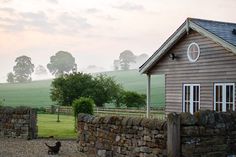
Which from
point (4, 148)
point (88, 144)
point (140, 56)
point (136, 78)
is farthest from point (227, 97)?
point (140, 56)

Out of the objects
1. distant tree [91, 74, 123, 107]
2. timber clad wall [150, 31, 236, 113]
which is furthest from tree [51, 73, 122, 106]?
timber clad wall [150, 31, 236, 113]

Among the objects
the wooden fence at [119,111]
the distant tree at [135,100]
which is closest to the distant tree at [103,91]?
the distant tree at [135,100]

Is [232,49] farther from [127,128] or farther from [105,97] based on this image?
[105,97]

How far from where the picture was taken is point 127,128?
42.5 feet

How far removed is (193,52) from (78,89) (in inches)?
1150

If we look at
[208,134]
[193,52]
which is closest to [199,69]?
[193,52]

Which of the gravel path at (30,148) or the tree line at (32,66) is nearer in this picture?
the gravel path at (30,148)

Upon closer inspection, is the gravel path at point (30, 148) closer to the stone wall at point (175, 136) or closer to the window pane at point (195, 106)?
the stone wall at point (175, 136)

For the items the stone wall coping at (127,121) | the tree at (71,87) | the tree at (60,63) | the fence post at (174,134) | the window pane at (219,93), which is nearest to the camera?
the fence post at (174,134)

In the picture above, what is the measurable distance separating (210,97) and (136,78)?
101025mm

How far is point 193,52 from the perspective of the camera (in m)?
20.5

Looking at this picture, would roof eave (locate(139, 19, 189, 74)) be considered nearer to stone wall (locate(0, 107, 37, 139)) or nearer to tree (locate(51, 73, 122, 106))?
stone wall (locate(0, 107, 37, 139))

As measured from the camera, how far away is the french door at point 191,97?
20.2 meters

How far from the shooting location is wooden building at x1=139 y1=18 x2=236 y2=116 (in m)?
18.6
